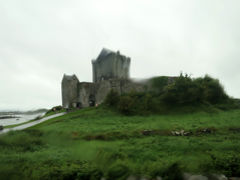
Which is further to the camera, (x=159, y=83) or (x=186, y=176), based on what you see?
(x=159, y=83)

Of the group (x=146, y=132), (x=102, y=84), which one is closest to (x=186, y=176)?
(x=146, y=132)

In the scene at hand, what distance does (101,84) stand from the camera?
27.1m

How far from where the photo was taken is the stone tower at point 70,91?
30.4m

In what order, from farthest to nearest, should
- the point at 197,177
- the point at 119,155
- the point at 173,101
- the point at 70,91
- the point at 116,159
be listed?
the point at 70,91 → the point at 173,101 → the point at 119,155 → the point at 116,159 → the point at 197,177

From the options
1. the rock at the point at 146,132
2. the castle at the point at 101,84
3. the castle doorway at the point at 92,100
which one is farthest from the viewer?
the castle doorway at the point at 92,100

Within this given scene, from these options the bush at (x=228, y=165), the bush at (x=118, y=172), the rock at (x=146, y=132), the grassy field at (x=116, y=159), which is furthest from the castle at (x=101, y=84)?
the bush at (x=118, y=172)

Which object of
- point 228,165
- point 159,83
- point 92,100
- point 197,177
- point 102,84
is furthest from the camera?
point 92,100

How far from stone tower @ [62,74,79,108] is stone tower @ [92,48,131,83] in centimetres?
657

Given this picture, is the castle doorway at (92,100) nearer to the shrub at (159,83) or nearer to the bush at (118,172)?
the shrub at (159,83)

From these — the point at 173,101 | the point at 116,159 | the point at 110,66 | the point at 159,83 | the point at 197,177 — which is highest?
the point at 110,66

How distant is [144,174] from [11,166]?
18.5ft

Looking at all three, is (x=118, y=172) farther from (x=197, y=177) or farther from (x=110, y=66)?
(x=110, y=66)

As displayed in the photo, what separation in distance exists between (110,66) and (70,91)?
11.5 meters

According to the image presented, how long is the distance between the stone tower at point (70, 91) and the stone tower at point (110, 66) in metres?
6.57
